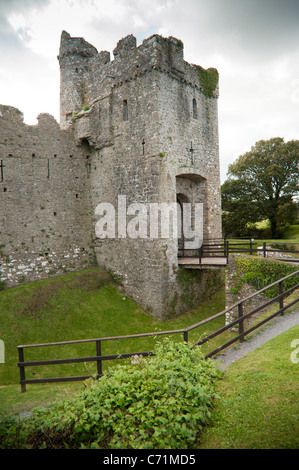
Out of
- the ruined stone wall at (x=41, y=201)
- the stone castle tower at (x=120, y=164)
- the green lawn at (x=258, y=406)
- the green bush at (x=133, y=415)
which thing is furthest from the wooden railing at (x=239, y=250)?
the green bush at (x=133, y=415)

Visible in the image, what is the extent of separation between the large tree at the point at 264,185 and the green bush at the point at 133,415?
23534 mm

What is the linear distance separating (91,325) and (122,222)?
184 inches

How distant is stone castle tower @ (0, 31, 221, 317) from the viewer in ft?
38.9

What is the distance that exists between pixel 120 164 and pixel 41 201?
387cm

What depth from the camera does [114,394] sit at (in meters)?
3.86

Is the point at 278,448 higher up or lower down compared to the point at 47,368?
higher up

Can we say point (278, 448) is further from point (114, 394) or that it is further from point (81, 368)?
point (81, 368)

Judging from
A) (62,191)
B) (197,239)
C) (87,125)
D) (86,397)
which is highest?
(87,125)

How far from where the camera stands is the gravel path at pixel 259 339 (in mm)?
5533

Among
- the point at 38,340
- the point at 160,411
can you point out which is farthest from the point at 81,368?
the point at 160,411
